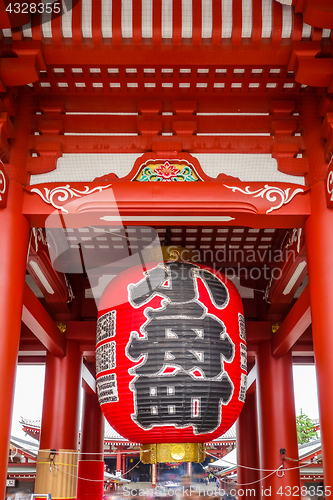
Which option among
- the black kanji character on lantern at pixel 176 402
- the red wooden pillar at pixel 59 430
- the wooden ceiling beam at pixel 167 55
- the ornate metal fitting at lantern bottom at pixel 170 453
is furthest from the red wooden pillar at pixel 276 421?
the wooden ceiling beam at pixel 167 55

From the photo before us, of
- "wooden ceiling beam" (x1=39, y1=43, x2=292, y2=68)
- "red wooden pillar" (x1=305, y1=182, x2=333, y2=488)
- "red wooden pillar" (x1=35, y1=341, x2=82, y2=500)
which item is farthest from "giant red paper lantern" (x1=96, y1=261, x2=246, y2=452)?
"red wooden pillar" (x1=35, y1=341, x2=82, y2=500)

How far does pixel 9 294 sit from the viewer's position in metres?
3.19

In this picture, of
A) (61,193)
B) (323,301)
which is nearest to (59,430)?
(61,193)

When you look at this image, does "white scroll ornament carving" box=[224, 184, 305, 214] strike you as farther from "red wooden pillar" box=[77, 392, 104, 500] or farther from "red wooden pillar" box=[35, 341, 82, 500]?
"red wooden pillar" box=[77, 392, 104, 500]

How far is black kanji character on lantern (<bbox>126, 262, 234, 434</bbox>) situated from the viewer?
9.76 feet

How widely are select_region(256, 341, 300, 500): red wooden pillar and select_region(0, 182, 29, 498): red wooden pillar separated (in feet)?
13.0

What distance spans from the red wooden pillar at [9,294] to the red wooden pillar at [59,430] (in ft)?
10.0

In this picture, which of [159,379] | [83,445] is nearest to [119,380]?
[159,379]

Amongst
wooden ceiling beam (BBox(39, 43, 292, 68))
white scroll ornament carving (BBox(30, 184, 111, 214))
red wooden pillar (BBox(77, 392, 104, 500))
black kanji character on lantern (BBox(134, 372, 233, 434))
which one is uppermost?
wooden ceiling beam (BBox(39, 43, 292, 68))

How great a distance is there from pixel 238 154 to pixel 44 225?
5.47 ft

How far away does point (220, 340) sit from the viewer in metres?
3.16

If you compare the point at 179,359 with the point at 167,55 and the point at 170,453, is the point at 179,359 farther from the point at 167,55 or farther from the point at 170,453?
the point at 167,55

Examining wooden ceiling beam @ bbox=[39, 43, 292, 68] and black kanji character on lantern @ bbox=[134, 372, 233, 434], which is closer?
black kanji character on lantern @ bbox=[134, 372, 233, 434]

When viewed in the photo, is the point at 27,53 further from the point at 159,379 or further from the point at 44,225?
the point at 159,379
